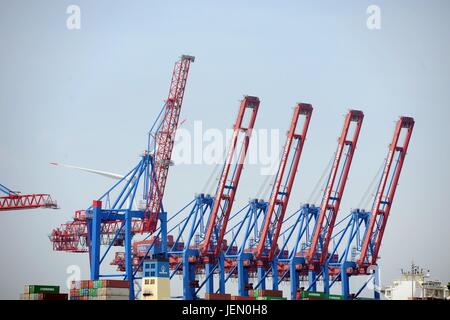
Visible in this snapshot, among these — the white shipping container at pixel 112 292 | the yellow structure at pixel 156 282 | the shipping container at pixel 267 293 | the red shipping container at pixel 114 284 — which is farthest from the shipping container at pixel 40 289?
the shipping container at pixel 267 293

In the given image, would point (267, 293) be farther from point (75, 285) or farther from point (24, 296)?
point (24, 296)

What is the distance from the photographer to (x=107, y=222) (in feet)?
Answer: 394

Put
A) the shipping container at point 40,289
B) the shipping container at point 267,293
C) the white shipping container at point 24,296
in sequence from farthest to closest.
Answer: the shipping container at point 267,293, the shipping container at point 40,289, the white shipping container at point 24,296

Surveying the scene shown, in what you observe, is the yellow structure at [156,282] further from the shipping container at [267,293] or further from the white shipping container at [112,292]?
the shipping container at [267,293]

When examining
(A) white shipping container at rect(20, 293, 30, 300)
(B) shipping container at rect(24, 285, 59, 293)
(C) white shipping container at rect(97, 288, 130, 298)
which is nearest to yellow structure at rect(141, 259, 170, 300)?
(C) white shipping container at rect(97, 288, 130, 298)

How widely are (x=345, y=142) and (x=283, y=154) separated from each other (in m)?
8.94

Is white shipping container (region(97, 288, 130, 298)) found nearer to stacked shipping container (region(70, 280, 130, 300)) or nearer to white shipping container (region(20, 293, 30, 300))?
stacked shipping container (region(70, 280, 130, 300))

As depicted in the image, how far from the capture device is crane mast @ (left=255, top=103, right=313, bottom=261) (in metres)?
122

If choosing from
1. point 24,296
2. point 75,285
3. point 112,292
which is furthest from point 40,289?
point 112,292

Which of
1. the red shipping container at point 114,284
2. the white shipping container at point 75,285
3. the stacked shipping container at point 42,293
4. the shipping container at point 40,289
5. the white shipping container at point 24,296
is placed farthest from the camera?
the white shipping container at point 75,285

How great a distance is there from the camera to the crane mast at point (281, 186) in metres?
122

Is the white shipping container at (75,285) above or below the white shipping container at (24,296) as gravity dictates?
above
